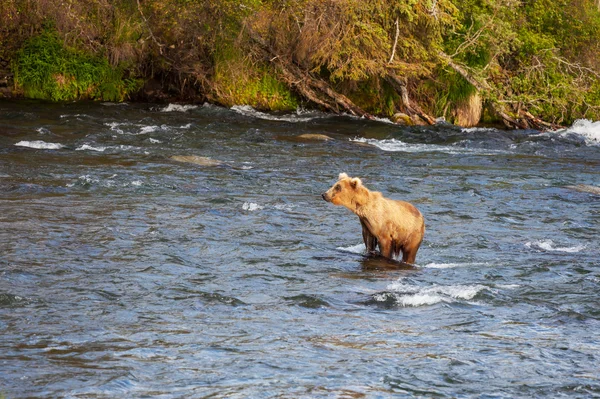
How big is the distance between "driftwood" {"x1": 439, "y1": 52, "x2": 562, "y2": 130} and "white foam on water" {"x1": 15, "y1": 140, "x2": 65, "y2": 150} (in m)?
11.7

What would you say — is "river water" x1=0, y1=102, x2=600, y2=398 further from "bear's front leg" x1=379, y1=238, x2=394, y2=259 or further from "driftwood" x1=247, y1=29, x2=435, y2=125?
"driftwood" x1=247, y1=29, x2=435, y2=125

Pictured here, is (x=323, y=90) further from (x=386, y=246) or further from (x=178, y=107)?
(x=386, y=246)

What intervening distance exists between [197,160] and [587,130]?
12501 millimetres

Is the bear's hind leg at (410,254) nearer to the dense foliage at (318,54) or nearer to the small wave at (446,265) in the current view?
the small wave at (446,265)

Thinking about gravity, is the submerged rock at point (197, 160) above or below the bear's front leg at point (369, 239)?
below

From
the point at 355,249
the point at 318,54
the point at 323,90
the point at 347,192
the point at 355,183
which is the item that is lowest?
the point at 355,249

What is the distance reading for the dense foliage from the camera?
24.1 meters

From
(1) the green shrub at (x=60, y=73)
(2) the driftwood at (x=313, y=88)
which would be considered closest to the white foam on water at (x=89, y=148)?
(1) the green shrub at (x=60, y=73)

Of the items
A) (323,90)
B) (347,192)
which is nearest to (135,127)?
(323,90)

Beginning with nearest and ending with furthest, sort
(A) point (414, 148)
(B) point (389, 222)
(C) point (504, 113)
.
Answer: (B) point (389, 222)
(A) point (414, 148)
(C) point (504, 113)

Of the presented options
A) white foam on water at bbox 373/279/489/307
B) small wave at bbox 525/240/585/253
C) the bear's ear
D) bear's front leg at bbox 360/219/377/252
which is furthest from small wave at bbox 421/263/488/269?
small wave at bbox 525/240/585/253

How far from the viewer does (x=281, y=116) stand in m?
25.0

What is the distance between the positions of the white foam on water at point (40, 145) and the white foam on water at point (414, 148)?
7237mm

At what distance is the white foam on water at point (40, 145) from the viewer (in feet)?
59.8
